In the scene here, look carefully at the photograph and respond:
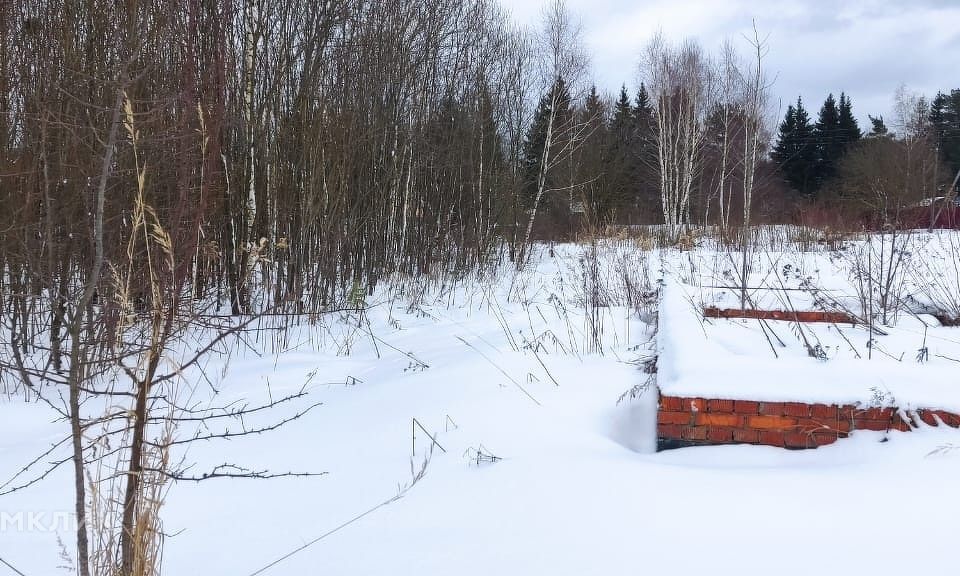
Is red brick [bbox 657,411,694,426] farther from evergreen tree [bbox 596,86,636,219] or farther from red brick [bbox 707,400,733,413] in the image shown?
evergreen tree [bbox 596,86,636,219]

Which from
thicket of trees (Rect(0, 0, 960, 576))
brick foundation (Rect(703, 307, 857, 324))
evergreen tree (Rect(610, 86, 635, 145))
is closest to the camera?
thicket of trees (Rect(0, 0, 960, 576))

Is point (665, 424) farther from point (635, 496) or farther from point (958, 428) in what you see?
point (958, 428)

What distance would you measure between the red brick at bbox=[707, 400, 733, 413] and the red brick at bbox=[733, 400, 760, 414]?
2 cm

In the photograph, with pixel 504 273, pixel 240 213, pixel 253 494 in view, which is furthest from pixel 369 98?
pixel 253 494

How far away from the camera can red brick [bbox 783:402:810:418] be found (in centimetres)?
224

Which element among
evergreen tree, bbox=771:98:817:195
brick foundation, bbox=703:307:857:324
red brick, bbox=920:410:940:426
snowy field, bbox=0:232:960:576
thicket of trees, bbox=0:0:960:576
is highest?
evergreen tree, bbox=771:98:817:195

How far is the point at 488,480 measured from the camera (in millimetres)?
2160

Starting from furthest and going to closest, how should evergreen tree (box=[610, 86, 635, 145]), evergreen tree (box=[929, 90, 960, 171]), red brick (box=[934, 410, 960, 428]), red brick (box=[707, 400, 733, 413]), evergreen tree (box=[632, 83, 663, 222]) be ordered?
1. evergreen tree (box=[929, 90, 960, 171])
2. evergreen tree (box=[610, 86, 635, 145])
3. evergreen tree (box=[632, 83, 663, 222])
4. red brick (box=[707, 400, 733, 413])
5. red brick (box=[934, 410, 960, 428])

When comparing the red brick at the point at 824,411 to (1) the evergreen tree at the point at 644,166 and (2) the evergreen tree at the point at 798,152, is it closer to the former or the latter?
(1) the evergreen tree at the point at 644,166

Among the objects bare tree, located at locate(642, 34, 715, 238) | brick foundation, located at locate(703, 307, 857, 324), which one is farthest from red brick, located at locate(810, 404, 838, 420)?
bare tree, located at locate(642, 34, 715, 238)

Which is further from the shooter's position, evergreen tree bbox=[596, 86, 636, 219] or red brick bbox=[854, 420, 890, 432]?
evergreen tree bbox=[596, 86, 636, 219]

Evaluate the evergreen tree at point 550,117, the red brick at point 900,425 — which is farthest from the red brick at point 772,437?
the evergreen tree at point 550,117

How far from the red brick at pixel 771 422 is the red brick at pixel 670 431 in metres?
0.26

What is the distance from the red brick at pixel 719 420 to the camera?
2.31 m
